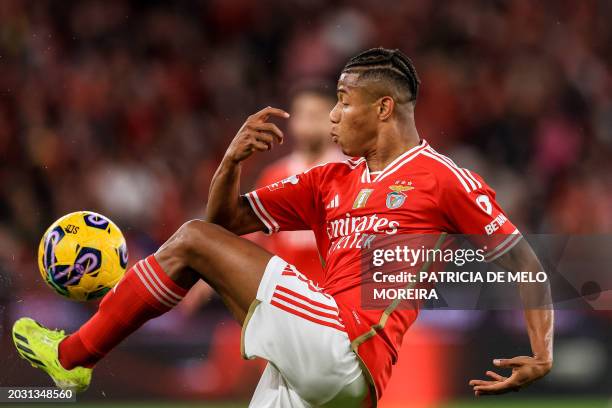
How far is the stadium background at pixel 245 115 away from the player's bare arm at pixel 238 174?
7.53 feet

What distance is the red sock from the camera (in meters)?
3.58

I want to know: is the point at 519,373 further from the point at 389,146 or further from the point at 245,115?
the point at 245,115

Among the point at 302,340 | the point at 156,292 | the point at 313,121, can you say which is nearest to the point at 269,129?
the point at 156,292

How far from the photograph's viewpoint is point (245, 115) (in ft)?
30.2

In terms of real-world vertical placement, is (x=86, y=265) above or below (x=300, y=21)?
below

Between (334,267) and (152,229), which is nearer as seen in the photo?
(334,267)

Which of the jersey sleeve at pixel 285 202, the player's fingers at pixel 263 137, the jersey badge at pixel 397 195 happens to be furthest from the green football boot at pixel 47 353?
the jersey badge at pixel 397 195

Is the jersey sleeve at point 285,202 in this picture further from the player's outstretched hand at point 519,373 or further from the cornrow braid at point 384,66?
the player's outstretched hand at point 519,373

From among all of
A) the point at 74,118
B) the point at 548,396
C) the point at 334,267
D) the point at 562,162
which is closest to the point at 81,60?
the point at 74,118

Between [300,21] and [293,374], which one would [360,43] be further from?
[293,374]

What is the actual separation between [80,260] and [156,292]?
574mm

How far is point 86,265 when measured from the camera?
4.02m

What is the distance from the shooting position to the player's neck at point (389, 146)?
3.96m

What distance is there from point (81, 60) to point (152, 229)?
2733 mm
